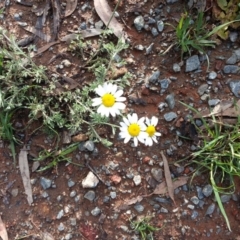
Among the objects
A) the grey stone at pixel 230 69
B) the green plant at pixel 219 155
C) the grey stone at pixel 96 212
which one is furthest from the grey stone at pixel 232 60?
the grey stone at pixel 96 212

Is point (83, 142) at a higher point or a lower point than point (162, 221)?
higher

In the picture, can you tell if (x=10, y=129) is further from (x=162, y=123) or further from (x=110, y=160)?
(x=162, y=123)

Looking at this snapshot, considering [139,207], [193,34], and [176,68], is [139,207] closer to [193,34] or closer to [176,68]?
[176,68]

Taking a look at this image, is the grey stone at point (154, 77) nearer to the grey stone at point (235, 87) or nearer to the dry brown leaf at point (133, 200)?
the grey stone at point (235, 87)

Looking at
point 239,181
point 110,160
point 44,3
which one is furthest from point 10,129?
point 239,181

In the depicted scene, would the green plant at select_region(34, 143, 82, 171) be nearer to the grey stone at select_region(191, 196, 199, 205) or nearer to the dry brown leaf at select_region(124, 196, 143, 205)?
the dry brown leaf at select_region(124, 196, 143, 205)

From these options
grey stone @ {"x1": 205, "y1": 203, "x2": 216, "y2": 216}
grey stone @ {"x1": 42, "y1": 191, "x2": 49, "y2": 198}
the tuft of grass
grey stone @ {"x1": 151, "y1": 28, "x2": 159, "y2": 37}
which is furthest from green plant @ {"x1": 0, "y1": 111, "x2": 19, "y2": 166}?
grey stone @ {"x1": 205, "y1": 203, "x2": 216, "y2": 216}
